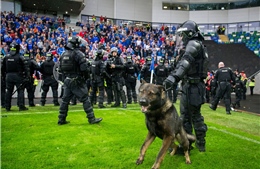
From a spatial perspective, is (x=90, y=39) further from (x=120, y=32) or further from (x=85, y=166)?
(x=85, y=166)

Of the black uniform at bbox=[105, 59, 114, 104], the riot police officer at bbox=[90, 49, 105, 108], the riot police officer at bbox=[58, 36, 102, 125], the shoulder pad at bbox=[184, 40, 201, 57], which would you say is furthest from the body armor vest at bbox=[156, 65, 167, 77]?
the shoulder pad at bbox=[184, 40, 201, 57]

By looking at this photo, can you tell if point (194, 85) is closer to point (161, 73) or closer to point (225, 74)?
point (225, 74)

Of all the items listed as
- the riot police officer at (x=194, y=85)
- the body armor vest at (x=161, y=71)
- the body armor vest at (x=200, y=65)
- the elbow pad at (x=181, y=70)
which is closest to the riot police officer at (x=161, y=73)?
the body armor vest at (x=161, y=71)

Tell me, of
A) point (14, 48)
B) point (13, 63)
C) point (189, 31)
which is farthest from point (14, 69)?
point (189, 31)

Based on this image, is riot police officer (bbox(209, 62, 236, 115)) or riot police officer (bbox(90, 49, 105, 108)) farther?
riot police officer (bbox(209, 62, 236, 115))

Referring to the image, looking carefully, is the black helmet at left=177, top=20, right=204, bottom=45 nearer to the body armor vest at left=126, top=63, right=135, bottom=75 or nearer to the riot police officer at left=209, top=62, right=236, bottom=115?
the riot police officer at left=209, top=62, right=236, bottom=115

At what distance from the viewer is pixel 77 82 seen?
6.26 metres

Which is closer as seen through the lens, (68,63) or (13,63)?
(68,63)

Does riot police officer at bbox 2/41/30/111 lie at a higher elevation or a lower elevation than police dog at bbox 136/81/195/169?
higher

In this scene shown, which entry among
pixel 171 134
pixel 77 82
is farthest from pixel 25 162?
pixel 77 82

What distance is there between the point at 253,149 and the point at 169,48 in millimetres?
21100

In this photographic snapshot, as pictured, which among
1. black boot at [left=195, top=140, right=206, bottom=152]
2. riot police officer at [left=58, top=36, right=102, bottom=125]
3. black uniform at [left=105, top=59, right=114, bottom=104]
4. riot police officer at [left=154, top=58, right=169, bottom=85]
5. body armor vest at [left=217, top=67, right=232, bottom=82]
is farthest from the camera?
riot police officer at [left=154, top=58, right=169, bottom=85]

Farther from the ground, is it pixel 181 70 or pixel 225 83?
pixel 181 70

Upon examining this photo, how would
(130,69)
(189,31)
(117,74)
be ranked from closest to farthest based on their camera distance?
1. (189,31)
2. (117,74)
3. (130,69)
